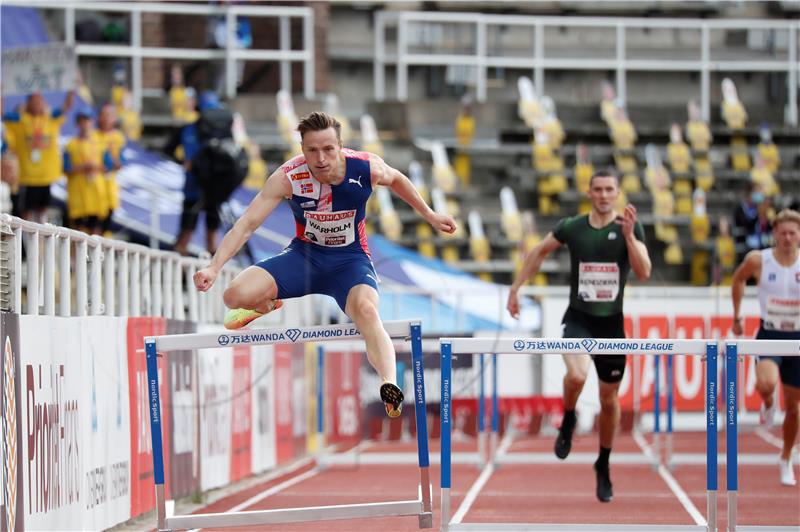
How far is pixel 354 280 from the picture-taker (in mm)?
8938

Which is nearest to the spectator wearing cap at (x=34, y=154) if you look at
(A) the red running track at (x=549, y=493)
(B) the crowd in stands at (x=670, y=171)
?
(A) the red running track at (x=549, y=493)

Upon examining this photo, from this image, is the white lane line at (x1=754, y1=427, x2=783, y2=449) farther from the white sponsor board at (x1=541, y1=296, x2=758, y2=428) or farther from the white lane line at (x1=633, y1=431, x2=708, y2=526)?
the white lane line at (x1=633, y1=431, x2=708, y2=526)

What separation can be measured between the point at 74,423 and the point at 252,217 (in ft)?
6.25

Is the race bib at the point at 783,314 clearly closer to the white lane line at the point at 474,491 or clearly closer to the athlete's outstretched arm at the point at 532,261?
the athlete's outstretched arm at the point at 532,261

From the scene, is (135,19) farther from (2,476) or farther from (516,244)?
(2,476)

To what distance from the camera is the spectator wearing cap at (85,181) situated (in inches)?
715

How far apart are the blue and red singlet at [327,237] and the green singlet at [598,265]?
2.68 meters

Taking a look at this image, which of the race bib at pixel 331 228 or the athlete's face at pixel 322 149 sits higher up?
the athlete's face at pixel 322 149

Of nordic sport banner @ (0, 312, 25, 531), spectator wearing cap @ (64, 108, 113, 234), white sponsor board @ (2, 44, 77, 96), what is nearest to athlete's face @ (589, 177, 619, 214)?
nordic sport banner @ (0, 312, 25, 531)

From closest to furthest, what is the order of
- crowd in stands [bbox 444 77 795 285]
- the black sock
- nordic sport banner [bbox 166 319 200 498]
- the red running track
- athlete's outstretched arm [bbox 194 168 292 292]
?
athlete's outstretched arm [bbox 194 168 292 292]
the red running track
the black sock
nordic sport banner [bbox 166 319 200 498]
crowd in stands [bbox 444 77 795 285]

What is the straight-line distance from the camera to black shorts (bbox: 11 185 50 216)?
57.2 feet

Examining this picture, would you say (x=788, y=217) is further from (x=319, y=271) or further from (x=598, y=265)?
(x=319, y=271)

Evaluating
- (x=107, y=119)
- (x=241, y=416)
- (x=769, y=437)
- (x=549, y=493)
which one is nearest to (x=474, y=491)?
(x=549, y=493)

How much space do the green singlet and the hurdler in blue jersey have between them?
103 inches
